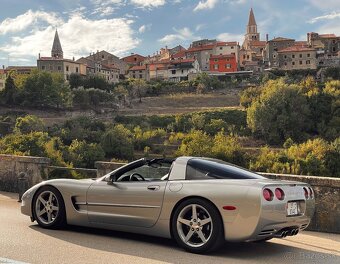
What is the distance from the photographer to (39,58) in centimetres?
12125

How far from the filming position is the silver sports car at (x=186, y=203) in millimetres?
4982

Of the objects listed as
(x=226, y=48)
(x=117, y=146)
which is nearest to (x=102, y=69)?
(x=226, y=48)

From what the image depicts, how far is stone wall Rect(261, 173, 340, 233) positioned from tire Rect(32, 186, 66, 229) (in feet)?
10.5

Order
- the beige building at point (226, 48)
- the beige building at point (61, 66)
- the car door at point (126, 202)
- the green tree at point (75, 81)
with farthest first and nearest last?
1. the beige building at point (226, 48)
2. the beige building at point (61, 66)
3. the green tree at point (75, 81)
4. the car door at point (126, 202)

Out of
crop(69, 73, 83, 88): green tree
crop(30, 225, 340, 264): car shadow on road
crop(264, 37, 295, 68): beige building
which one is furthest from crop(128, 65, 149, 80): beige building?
crop(30, 225, 340, 264): car shadow on road

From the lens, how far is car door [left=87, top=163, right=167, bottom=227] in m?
5.56

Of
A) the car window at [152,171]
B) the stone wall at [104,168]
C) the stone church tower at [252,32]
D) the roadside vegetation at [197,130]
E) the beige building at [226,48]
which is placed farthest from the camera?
the stone church tower at [252,32]

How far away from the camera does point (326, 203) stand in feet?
24.3

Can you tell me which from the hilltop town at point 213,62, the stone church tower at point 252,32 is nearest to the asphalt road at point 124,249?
the hilltop town at point 213,62

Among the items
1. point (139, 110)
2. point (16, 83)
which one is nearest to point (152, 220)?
point (139, 110)

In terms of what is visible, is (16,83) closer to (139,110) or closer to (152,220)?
(139,110)

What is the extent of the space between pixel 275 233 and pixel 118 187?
2.07 m

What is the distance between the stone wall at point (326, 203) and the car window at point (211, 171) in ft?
5.90

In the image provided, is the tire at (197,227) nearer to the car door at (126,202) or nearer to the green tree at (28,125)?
the car door at (126,202)
